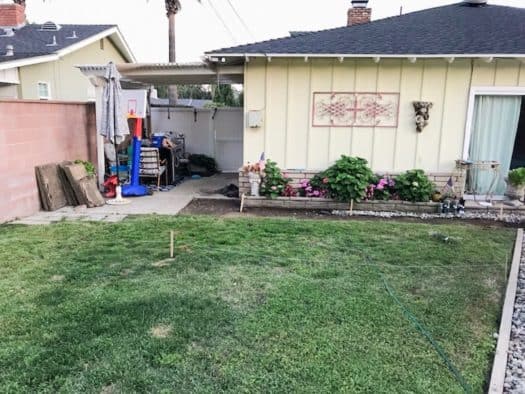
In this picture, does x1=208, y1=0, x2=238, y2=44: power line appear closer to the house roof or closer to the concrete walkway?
the house roof

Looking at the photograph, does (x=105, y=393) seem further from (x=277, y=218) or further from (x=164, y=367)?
(x=277, y=218)

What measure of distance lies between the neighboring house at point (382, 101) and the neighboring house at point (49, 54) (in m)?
5.18

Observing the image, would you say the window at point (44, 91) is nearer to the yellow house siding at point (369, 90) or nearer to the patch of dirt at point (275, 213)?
the patch of dirt at point (275, 213)

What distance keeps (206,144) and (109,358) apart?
33.0 feet

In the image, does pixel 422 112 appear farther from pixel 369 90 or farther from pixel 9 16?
pixel 9 16

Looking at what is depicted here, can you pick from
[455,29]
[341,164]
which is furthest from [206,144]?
[455,29]

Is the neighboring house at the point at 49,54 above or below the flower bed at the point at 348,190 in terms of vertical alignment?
above

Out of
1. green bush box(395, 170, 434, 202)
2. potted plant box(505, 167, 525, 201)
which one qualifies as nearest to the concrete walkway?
green bush box(395, 170, 434, 202)

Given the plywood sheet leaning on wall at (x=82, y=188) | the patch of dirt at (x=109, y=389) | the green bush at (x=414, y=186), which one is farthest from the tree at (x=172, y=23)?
the patch of dirt at (x=109, y=389)

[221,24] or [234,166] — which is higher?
[221,24]

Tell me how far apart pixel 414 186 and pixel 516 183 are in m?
1.83

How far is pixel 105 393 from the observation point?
2477mm

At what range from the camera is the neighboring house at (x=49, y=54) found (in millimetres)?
10039

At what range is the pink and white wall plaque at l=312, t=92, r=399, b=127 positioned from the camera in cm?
761
